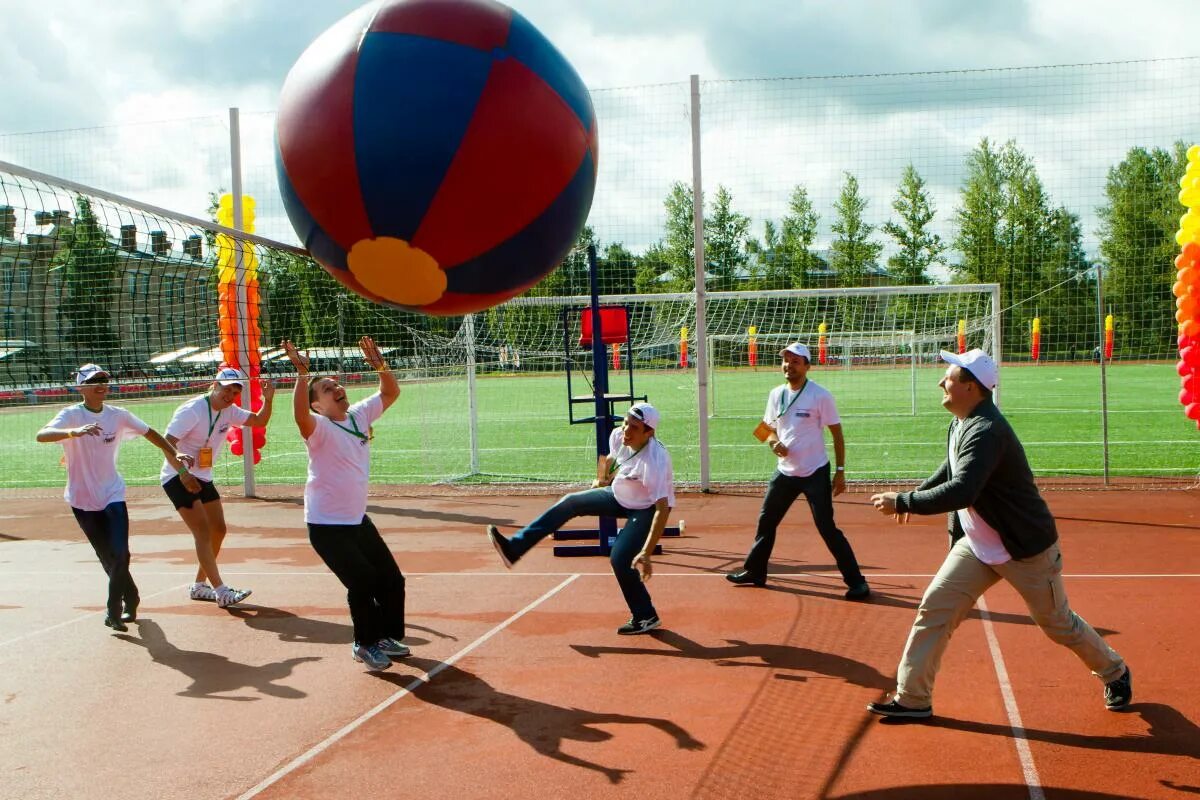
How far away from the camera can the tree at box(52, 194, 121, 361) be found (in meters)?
7.36

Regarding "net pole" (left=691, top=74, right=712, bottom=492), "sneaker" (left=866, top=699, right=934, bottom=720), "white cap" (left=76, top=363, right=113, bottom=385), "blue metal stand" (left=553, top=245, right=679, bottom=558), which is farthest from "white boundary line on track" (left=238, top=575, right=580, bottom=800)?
"net pole" (left=691, top=74, right=712, bottom=492)

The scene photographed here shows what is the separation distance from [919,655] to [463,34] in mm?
3476

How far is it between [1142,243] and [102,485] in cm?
1449

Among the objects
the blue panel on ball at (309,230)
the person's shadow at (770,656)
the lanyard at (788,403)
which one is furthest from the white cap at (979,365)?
the lanyard at (788,403)

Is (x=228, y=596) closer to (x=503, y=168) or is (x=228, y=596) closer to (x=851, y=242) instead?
(x=503, y=168)

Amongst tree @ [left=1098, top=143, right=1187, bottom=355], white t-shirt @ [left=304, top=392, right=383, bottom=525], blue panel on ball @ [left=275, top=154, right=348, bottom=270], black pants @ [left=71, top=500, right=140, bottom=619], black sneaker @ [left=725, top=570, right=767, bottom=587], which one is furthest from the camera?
tree @ [left=1098, top=143, right=1187, bottom=355]

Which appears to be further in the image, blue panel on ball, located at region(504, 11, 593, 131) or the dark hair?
→ the dark hair

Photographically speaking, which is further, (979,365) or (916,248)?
(916,248)

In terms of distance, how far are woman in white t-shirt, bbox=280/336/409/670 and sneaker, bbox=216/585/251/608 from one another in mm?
2040

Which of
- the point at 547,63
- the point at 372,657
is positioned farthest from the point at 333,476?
the point at 547,63

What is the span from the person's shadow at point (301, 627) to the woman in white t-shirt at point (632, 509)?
2.64ft

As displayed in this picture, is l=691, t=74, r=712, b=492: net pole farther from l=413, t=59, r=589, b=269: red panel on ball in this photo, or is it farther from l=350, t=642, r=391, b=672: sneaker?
l=413, t=59, r=589, b=269: red panel on ball

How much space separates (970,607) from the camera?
196 inches

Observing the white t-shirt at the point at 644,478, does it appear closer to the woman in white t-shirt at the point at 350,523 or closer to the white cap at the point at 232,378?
the woman in white t-shirt at the point at 350,523
